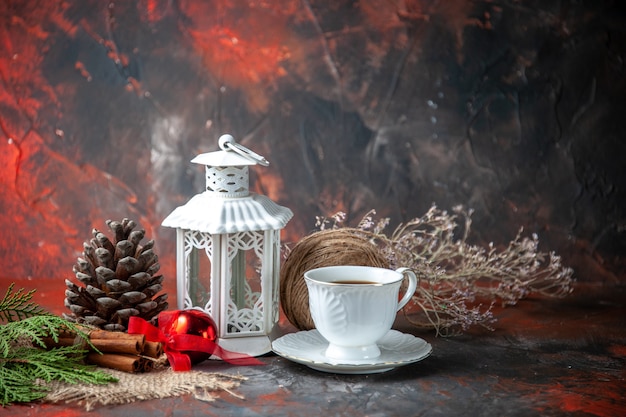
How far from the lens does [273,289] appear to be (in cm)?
138

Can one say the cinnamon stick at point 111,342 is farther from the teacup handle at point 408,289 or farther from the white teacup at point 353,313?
the teacup handle at point 408,289

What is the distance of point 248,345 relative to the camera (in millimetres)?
1341

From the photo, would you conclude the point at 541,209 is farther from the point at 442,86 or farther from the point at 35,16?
the point at 35,16

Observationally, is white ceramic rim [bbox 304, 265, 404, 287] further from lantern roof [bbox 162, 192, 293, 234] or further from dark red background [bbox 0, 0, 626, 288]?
dark red background [bbox 0, 0, 626, 288]

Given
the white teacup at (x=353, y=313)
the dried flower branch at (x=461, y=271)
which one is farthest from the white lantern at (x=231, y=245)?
the dried flower branch at (x=461, y=271)

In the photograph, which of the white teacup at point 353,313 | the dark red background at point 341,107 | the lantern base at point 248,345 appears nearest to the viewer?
the white teacup at point 353,313

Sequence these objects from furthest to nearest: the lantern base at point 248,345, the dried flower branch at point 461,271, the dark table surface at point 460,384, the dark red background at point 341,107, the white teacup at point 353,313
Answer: the dark red background at point 341,107 < the dried flower branch at point 461,271 < the lantern base at point 248,345 < the white teacup at point 353,313 < the dark table surface at point 460,384

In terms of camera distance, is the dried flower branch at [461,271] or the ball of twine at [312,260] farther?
the dried flower branch at [461,271]

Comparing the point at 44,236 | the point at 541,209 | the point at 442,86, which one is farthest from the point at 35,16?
the point at 541,209

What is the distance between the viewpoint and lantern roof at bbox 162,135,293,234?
1.31 metres

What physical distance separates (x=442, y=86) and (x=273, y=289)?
0.69 m

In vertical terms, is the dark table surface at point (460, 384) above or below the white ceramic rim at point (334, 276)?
below

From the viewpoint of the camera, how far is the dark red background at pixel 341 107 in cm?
184

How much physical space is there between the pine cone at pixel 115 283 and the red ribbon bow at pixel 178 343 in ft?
0.13
